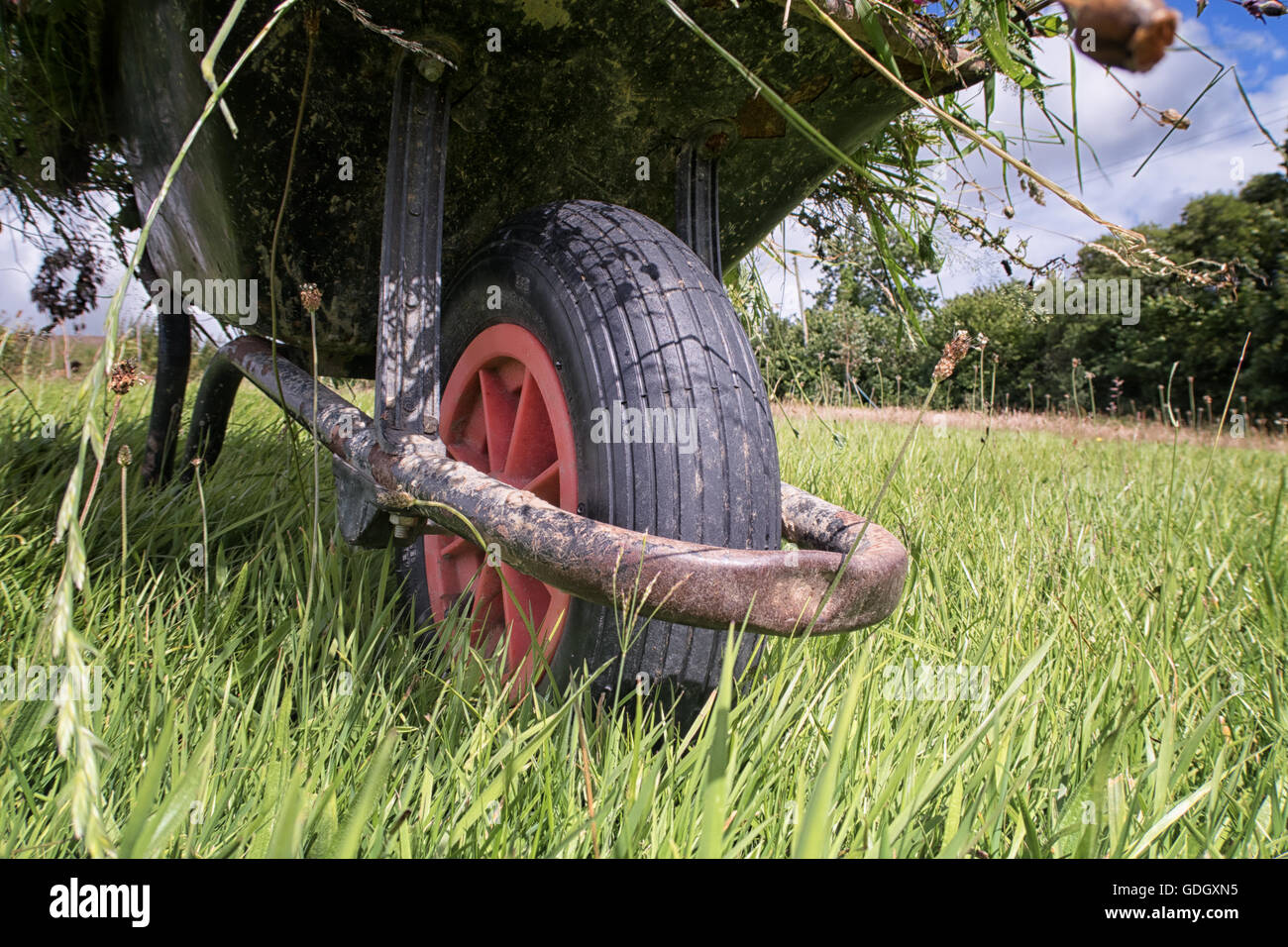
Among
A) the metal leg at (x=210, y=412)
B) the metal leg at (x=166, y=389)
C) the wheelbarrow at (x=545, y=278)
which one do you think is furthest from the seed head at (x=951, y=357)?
the metal leg at (x=166, y=389)

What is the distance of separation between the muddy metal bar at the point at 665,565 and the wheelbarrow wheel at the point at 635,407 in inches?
1.5

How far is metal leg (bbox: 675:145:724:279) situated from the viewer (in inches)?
54.4

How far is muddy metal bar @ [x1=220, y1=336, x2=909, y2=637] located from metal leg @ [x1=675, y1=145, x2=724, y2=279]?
59 cm

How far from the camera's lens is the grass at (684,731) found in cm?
74

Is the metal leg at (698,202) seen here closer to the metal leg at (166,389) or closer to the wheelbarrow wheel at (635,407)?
the wheelbarrow wheel at (635,407)

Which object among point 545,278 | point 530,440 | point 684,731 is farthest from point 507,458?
point 684,731

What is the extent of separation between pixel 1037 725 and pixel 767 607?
1.79ft

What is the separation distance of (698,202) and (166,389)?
5.17ft

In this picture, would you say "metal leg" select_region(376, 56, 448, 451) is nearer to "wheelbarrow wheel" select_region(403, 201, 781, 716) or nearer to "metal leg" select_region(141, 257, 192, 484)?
"wheelbarrow wheel" select_region(403, 201, 781, 716)

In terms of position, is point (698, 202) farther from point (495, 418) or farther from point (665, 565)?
point (665, 565)
